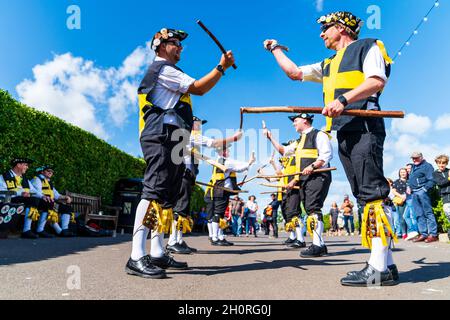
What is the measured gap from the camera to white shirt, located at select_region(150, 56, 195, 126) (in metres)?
3.28

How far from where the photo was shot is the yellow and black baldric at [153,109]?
10.9ft

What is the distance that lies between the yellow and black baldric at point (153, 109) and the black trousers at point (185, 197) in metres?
2.26

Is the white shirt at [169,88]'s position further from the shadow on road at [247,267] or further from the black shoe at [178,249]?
the black shoe at [178,249]

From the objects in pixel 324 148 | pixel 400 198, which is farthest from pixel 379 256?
pixel 400 198

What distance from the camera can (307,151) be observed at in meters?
5.77

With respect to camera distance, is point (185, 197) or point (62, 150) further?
point (62, 150)

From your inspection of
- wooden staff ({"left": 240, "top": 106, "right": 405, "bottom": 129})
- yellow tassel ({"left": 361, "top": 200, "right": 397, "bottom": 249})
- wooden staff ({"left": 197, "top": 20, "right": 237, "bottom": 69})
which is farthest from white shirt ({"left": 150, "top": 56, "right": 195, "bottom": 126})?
yellow tassel ({"left": 361, "top": 200, "right": 397, "bottom": 249})

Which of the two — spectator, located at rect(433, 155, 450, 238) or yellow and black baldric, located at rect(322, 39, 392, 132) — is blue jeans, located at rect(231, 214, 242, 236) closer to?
spectator, located at rect(433, 155, 450, 238)

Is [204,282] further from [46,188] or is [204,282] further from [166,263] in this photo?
[46,188]

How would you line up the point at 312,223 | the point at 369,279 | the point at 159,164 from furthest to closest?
the point at 312,223 < the point at 159,164 < the point at 369,279

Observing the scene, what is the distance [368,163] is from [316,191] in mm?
2314

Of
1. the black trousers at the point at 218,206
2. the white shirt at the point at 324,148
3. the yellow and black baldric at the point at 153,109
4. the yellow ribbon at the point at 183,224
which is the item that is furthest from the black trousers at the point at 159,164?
the black trousers at the point at 218,206

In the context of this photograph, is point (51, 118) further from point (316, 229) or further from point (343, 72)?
point (343, 72)
